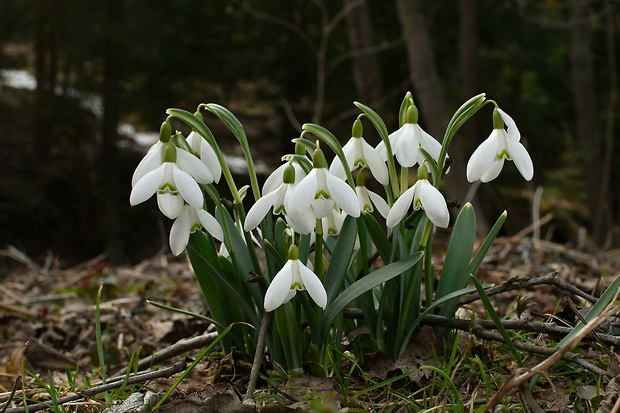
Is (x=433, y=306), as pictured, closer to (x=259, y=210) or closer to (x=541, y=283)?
(x=541, y=283)

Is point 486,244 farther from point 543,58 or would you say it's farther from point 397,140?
point 543,58

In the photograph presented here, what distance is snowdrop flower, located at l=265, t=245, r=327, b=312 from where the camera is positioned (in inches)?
45.4

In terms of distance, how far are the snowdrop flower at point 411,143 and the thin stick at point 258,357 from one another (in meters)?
0.39

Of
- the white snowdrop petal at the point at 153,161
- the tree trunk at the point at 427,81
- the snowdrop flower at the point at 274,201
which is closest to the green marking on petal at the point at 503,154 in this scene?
the snowdrop flower at the point at 274,201

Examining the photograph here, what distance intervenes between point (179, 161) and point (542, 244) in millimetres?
2794

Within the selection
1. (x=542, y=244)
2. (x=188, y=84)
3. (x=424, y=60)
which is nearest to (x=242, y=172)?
(x=188, y=84)

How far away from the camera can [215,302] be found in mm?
1397

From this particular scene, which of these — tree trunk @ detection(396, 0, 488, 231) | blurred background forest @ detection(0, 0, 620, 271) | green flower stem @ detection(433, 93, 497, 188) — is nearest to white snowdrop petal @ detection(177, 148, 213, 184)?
green flower stem @ detection(433, 93, 497, 188)

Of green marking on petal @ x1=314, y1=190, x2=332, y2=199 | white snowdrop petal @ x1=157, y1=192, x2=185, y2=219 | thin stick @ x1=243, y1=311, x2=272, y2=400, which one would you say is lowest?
thin stick @ x1=243, y1=311, x2=272, y2=400

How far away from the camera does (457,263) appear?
142 cm

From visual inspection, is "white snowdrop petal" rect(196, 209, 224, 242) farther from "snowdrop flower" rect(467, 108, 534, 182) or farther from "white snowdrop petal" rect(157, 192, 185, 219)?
"snowdrop flower" rect(467, 108, 534, 182)

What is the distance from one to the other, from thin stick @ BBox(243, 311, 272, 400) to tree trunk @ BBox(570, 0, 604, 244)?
6.34 metres

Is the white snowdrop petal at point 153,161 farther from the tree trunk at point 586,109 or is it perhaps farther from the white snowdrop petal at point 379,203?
the tree trunk at point 586,109

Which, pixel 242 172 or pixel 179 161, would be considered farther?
pixel 242 172
